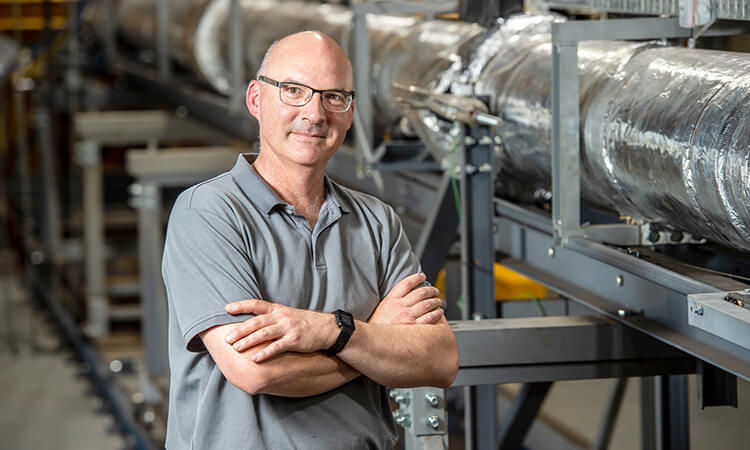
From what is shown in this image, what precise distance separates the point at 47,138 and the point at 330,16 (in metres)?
3.42

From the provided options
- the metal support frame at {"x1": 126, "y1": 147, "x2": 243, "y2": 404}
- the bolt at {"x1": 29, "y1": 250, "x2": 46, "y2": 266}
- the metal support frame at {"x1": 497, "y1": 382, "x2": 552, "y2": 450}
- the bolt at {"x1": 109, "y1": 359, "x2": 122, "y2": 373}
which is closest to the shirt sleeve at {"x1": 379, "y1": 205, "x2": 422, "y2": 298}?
the metal support frame at {"x1": 497, "y1": 382, "x2": 552, "y2": 450}

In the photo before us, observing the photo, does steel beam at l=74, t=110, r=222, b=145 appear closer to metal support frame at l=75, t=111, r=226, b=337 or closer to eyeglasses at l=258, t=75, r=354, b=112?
metal support frame at l=75, t=111, r=226, b=337

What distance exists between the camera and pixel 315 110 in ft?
4.63

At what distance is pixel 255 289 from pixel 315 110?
10.1 inches

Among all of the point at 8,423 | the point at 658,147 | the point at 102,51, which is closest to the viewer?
the point at 658,147

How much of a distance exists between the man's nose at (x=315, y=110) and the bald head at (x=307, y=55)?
1.5 inches

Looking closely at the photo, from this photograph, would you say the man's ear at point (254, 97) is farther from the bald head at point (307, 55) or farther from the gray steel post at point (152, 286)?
the gray steel post at point (152, 286)

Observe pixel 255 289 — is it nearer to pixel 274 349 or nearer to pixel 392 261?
pixel 274 349

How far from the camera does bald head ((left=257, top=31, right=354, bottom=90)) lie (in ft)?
4.65

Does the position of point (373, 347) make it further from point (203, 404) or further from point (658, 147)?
point (658, 147)

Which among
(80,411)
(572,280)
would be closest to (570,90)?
(572,280)

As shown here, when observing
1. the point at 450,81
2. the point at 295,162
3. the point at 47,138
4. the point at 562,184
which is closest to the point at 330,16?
the point at 450,81

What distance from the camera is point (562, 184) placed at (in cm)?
185

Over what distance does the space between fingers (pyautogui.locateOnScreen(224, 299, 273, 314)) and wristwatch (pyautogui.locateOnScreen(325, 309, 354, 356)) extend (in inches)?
3.6
